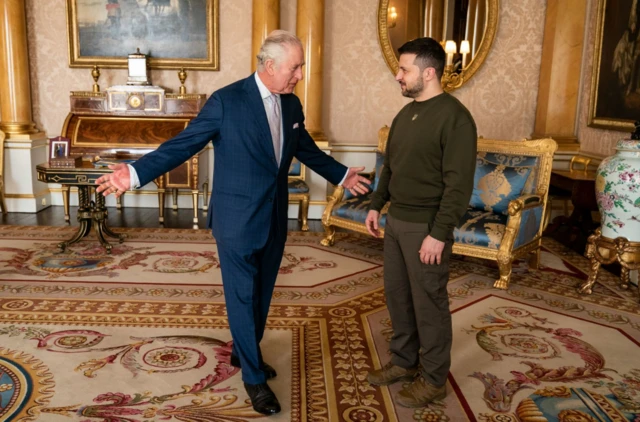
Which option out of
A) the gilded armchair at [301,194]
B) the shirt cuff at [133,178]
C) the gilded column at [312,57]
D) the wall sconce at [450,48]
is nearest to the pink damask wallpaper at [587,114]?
the wall sconce at [450,48]

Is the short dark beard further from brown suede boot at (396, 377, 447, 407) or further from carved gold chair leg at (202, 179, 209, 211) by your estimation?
carved gold chair leg at (202, 179, 209, 211)

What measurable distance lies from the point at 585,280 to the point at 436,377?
8.69 feet

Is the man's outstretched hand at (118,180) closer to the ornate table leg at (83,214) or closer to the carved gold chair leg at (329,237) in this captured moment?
the ornate table leg at (83,214)

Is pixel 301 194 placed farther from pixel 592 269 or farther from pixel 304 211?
pixel 592 269

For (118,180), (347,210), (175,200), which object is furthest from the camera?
(175,200)

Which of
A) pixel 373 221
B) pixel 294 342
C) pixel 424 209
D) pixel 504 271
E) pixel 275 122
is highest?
pixel 275 122

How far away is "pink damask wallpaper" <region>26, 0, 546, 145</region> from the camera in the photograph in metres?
6.75

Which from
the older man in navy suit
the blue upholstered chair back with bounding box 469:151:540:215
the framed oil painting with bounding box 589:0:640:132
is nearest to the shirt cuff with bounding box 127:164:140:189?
the older man in navy suit

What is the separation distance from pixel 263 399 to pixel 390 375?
2.17ft

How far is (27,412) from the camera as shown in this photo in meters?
2.42

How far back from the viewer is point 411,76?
7.83ft

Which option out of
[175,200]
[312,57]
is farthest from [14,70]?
[312,57]

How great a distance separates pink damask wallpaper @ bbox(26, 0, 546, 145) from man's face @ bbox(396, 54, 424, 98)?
4586mm

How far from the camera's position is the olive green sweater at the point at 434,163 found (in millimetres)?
2299
